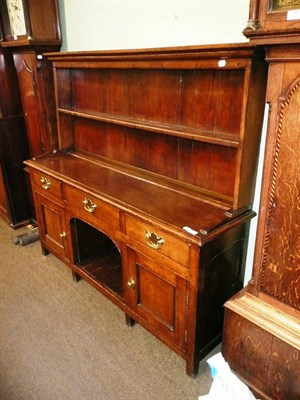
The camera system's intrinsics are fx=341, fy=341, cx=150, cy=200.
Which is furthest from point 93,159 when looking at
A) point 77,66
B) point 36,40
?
point 36,40

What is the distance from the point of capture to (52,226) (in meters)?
2.45

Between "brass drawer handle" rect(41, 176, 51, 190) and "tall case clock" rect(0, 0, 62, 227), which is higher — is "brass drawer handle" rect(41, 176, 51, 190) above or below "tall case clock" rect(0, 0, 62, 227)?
below

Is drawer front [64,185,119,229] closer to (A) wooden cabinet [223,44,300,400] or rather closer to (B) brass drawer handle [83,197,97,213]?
(B) brass drawer handle [83,197,97,213]

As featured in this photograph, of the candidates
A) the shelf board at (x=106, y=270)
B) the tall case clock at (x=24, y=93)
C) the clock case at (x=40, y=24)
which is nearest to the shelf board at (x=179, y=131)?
the tall case clock at (x=24, y=93)

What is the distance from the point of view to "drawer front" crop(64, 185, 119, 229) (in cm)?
180

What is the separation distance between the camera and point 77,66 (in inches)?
81.8

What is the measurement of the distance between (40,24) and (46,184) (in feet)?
3.60

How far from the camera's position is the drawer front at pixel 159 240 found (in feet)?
4.84

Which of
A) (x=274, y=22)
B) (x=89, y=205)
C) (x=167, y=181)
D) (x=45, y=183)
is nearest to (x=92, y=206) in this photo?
(x=89, y=205)

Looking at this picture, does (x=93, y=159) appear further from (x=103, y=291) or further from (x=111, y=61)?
(x=103, y=291)

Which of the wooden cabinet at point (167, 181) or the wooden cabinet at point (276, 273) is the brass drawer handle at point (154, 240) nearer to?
Answer: the wooden cabinet at point (167, 181)

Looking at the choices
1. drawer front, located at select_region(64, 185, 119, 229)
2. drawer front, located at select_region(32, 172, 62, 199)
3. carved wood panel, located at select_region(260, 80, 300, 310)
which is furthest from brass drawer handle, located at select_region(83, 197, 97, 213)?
carved wood panel, located at select_region(260, 80, 300, 310)

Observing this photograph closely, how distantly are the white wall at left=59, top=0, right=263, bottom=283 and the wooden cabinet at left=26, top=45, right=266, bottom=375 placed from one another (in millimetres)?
178

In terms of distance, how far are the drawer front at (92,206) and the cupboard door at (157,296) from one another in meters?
0.19
